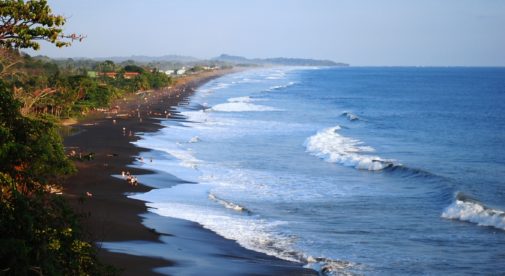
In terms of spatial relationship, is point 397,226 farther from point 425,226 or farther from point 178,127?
point 178,127

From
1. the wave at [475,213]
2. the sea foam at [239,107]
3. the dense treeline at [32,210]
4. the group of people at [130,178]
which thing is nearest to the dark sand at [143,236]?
the group of people at [130,178]

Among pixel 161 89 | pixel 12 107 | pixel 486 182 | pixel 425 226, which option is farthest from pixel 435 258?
pixel 161 89

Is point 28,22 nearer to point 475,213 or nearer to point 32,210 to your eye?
point 32,210

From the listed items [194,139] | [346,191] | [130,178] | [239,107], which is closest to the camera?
[130,178]

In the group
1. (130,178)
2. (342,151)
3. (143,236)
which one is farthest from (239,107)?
(143,236)

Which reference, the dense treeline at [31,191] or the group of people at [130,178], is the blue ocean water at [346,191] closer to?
the group of people at [130,178]

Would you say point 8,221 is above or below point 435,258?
above
